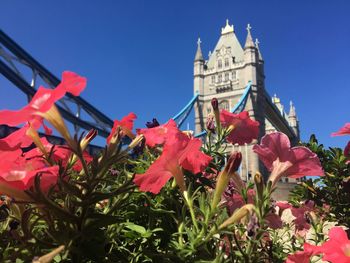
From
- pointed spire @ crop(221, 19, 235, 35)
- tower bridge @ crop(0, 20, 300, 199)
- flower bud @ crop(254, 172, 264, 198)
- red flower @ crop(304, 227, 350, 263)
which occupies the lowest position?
red flower @ crop(304, 227, 350, 263)

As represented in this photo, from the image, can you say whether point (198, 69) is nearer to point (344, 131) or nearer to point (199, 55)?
point (199, 55)

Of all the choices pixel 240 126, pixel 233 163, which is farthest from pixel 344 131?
pixel 233 163

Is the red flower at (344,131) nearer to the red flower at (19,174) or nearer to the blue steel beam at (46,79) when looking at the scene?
the red flower at (19,174)

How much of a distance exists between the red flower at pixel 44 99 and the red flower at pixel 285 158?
402mm

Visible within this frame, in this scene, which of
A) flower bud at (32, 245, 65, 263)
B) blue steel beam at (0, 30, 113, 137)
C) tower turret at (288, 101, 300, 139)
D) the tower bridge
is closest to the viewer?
flower bud at (32, 245, 65, 263)

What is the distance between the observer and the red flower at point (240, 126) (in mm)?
1074

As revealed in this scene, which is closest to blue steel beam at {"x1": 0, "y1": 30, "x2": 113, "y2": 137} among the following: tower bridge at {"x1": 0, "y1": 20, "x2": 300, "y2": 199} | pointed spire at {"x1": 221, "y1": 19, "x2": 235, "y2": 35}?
tower bridge at {"x1": 0, "y1": 20, "x2": 300, "y2": 199}

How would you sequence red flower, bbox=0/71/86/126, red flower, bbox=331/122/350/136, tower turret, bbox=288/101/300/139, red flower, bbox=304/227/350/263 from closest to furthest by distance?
red flower, bbox=0/71/86/126 < red flower, bbox=304/227/350/263 < red flower, bbox=331/122/350/136 < tower turret, bbox=288/101/300/139

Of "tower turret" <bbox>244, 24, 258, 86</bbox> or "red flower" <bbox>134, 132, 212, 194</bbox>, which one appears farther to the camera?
"tower turret" <bbox>244, 24, 258, 86</bbox>

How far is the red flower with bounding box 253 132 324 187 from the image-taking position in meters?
0.80

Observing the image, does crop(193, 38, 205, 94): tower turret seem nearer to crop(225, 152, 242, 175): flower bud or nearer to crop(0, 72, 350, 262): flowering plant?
crop(0, 72, 350, 262): flowering plant

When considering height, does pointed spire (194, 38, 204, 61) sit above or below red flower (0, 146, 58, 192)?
above

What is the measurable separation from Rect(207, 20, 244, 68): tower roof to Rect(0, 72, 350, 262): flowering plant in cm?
5201

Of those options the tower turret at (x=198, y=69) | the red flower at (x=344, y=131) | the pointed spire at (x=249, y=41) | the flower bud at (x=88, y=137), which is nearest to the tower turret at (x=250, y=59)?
the pointed spire at (x=249, y=41)
